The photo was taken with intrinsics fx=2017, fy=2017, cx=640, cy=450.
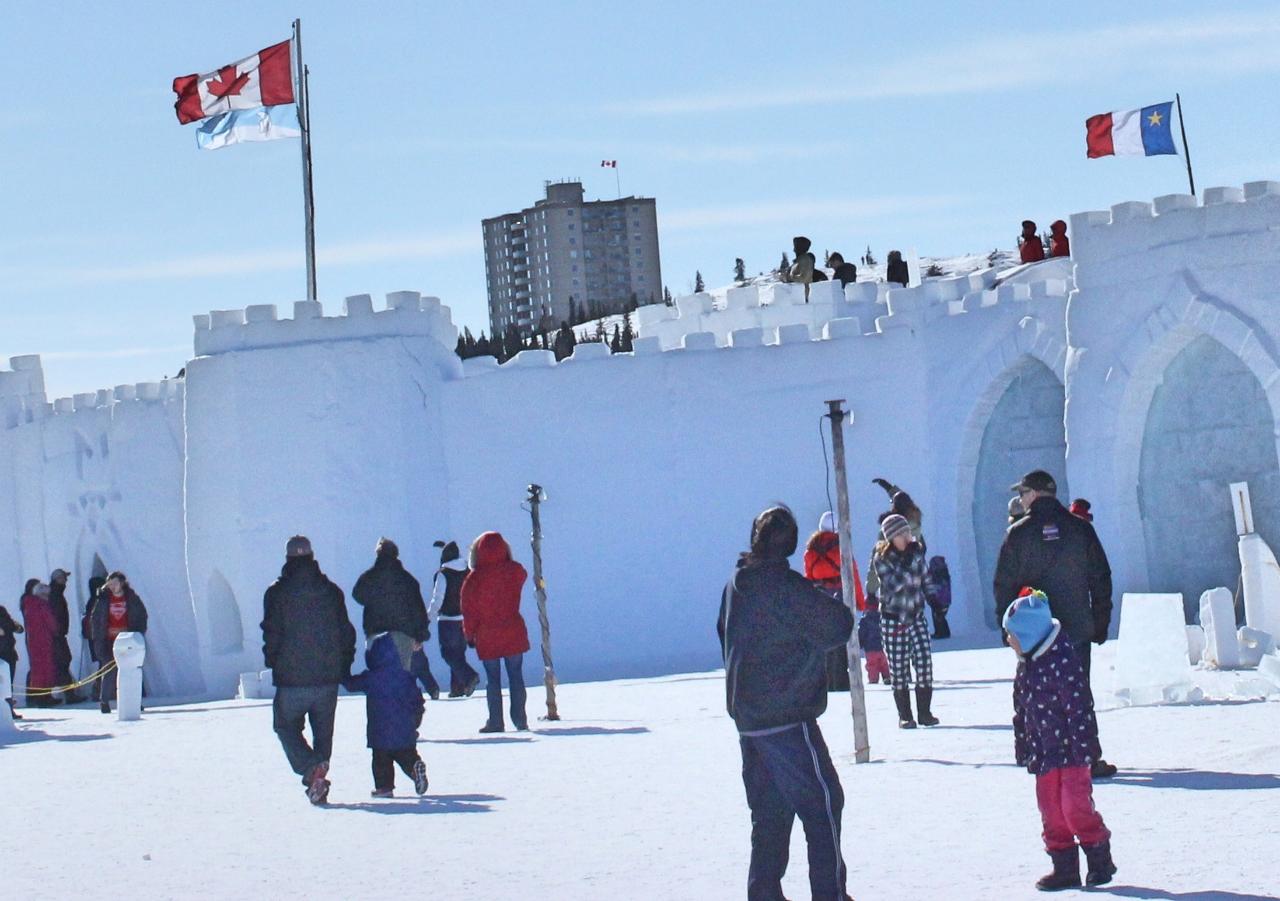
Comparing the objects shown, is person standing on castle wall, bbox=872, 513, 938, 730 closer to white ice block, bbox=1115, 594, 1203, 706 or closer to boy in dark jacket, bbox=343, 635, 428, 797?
white ice block, bbox=1115, 594, 1203, 706

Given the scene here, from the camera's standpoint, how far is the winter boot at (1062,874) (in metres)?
7.22

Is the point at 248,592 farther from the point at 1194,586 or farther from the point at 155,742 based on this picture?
the point at 1194,586

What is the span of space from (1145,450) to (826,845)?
13.4 meters

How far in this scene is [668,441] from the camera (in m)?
21.9

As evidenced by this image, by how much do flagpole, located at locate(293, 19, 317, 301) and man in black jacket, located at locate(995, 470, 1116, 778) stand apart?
15.8 metres

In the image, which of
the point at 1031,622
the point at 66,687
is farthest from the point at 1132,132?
the point at 1031,622

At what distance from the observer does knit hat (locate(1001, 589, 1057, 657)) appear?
7758 millimetres

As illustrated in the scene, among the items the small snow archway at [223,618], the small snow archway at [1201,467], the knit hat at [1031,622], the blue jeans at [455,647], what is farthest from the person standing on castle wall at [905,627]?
the small snow archway at [223,618]

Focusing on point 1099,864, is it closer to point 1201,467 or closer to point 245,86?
point 1201,467

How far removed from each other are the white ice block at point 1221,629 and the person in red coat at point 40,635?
521 inches

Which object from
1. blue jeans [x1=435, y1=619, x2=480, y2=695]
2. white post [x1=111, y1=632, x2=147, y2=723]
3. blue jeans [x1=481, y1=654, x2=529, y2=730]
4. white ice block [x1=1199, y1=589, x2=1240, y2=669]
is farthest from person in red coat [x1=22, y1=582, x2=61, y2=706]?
white ice block [x1=1199, y1=589, x2=1240, y2=669]

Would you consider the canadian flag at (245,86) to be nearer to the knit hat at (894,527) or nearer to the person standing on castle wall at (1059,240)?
the person standing on castle wall at (1059,240)

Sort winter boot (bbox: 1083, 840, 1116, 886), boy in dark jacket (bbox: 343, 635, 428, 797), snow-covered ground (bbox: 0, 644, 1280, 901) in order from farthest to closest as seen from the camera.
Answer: boy in dark jacket (bbox: 343, 635, 428, 797) → snow-covered ground (bbox: 0, 644, 1280, 901) → winter boot (bbox: 1083, 840, 1116, 886)

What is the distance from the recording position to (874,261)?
237 ft
